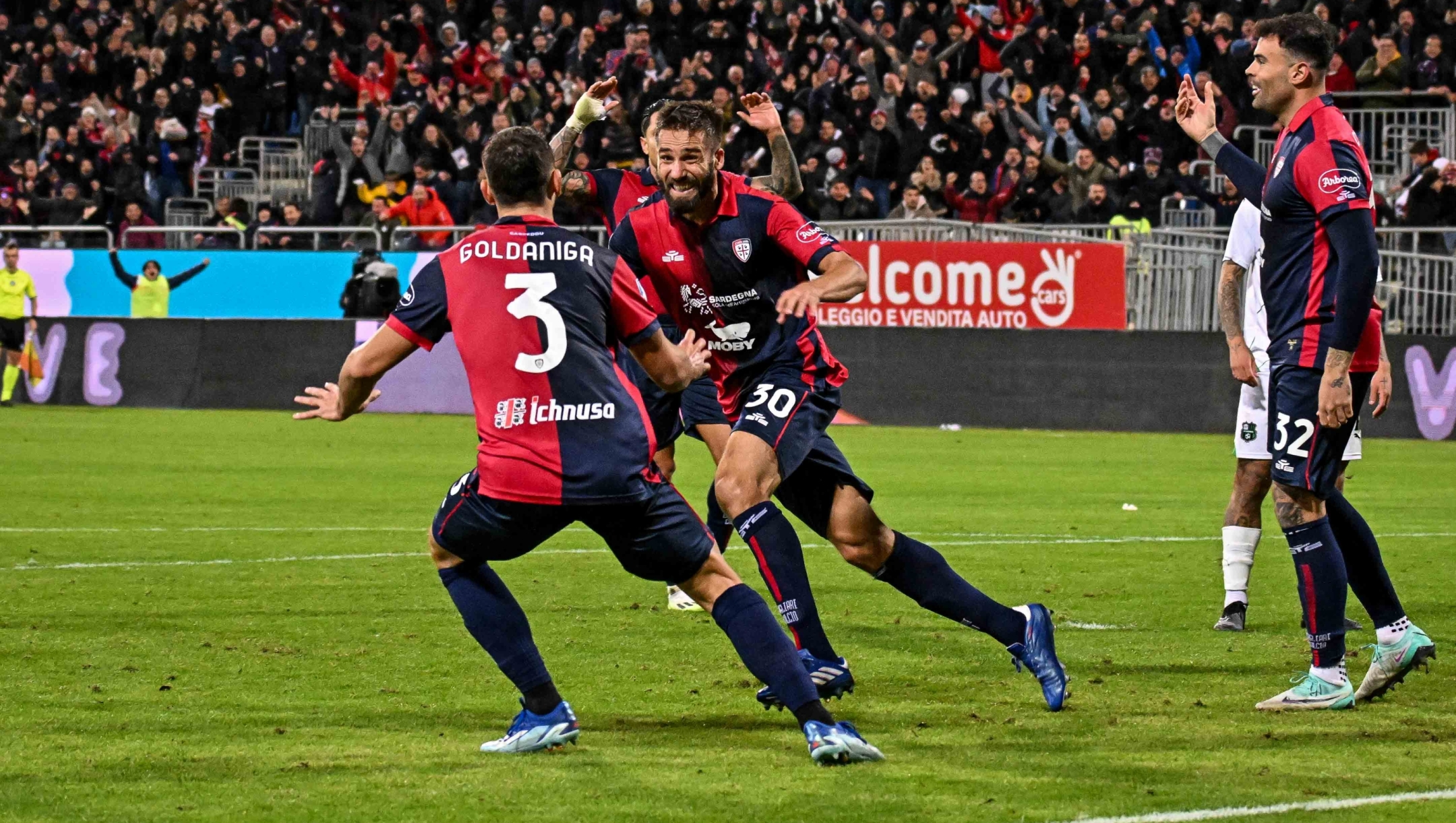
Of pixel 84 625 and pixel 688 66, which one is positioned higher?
pixel 688 66

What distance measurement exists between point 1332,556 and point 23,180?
94.0ft

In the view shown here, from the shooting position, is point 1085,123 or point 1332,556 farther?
point 1085,123

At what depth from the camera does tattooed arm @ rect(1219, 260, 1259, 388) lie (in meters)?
6.99

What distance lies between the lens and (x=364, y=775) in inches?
201

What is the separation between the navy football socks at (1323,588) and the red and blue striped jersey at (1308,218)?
1.94 ft

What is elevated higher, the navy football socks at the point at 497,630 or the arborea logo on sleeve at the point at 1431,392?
the navy football socks at the point at 497,630

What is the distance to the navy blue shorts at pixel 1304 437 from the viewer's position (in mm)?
6129

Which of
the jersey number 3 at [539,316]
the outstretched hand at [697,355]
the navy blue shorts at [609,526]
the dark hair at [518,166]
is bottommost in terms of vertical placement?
the navy blue shorts at [609,526]

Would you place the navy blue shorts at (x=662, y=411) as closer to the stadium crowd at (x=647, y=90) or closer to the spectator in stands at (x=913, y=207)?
the stadium crowd at (x=647, y=90)

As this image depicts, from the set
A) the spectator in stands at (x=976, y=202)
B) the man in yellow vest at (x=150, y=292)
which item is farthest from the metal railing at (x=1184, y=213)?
the man in yellow vest at (x=150, y=292)

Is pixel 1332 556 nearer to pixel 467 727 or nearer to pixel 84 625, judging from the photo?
pixel 467 727

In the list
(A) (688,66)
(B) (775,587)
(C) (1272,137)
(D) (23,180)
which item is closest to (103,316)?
(D) (23,180)

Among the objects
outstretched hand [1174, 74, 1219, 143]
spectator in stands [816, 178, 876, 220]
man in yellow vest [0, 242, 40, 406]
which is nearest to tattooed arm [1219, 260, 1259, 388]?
outstretched hand [1174, 74, 1219, 143]

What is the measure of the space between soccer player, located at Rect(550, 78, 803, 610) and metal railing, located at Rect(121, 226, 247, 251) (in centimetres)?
1903
